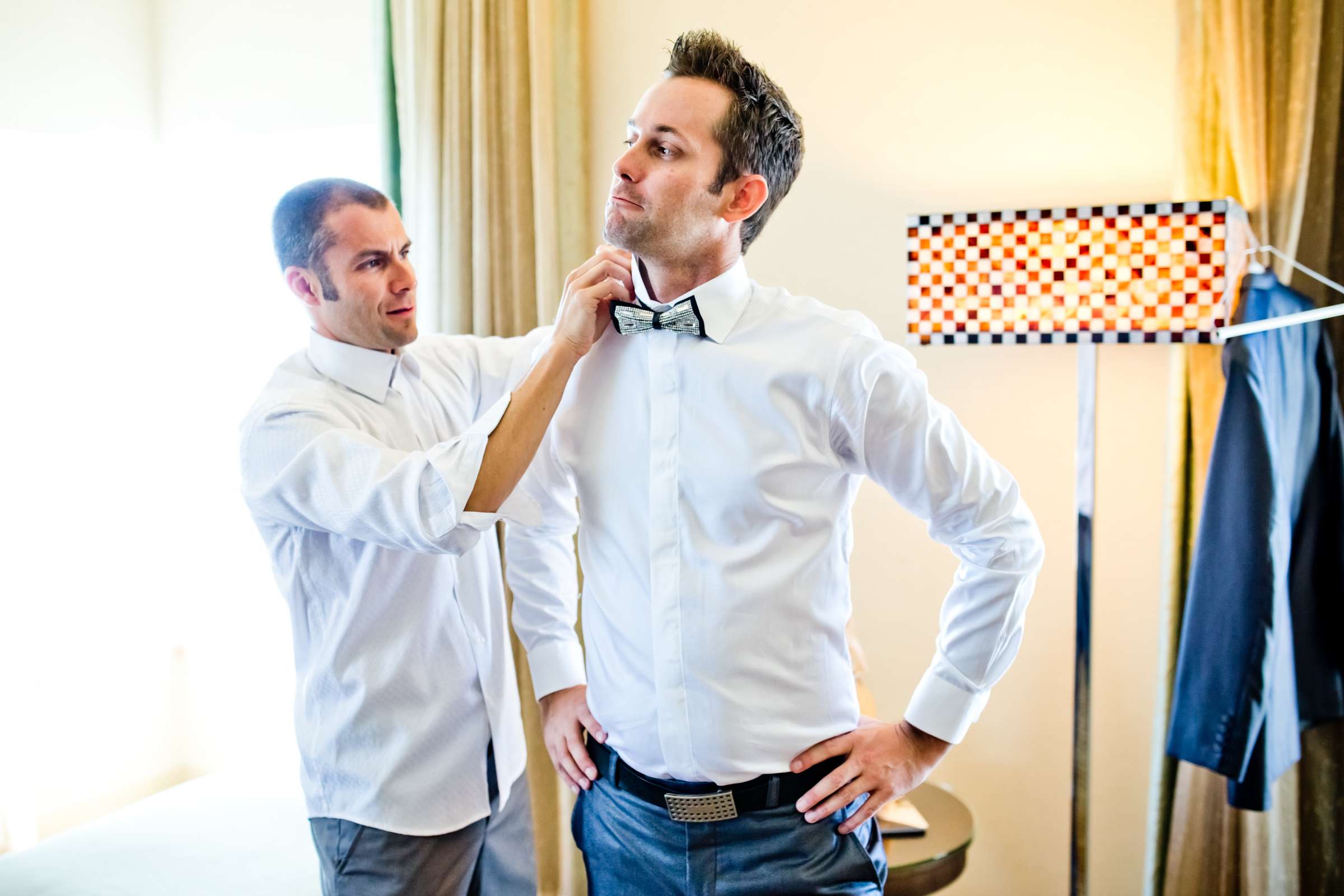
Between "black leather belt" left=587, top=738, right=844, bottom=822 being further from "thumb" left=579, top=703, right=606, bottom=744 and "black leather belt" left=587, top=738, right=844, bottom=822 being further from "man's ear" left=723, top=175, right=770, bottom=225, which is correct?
"man's ear" left=723, top=175, right=770, bottom=225

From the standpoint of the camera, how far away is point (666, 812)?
4.60 ft

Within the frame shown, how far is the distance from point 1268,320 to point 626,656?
1342 millimetres

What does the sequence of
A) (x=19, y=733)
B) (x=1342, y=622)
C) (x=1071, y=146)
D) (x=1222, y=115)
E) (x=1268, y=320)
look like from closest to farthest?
1. (x=1268, y=320)
2. (x=1342, y=622)
3. (x=1222, y=115)
4. (x=1071, y=146)
5. (x=19, y=733)

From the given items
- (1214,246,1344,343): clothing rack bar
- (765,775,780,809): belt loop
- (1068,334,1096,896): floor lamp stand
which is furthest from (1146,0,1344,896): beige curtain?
(765,775,780,809): belt loop

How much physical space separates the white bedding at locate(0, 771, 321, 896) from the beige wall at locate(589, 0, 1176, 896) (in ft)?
4.87

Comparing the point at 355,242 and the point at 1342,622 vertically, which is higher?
the point at 355,242

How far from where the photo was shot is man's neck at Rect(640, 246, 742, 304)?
1.47m

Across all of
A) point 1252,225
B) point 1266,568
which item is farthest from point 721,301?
point 1252,225

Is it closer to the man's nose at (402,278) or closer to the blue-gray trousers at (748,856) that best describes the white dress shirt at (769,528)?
the blue-gray trousers at (748,856)

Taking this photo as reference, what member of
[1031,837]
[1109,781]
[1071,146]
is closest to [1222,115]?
[1071,146]

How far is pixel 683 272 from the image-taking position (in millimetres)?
1478

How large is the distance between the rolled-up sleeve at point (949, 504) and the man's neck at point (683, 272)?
24cm

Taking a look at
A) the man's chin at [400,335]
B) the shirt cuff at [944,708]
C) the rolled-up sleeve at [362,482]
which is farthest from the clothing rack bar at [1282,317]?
the man's chin at [400,335]

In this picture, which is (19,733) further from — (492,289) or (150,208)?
(492,289)
